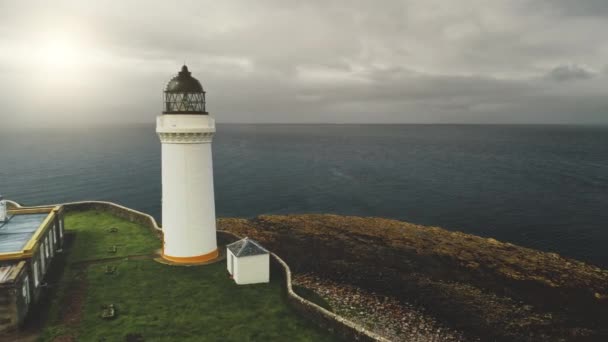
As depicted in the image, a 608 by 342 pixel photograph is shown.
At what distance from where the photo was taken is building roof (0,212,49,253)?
60.4 ft

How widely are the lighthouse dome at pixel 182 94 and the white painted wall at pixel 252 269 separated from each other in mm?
8968

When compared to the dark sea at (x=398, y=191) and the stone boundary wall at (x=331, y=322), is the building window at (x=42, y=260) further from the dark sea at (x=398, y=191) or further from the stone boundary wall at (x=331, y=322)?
the dark sea at (x=398, y=191)

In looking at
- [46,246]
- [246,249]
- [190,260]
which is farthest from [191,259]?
[46,246]

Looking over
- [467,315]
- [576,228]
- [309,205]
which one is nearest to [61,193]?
[309,205]

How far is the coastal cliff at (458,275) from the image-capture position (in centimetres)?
2334

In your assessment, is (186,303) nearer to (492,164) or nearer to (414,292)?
(414,292)

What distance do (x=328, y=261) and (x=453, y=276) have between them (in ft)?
33.3

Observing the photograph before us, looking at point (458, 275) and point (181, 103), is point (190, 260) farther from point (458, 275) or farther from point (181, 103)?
point (458, 275)

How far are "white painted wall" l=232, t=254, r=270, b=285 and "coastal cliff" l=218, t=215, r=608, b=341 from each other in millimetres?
8024

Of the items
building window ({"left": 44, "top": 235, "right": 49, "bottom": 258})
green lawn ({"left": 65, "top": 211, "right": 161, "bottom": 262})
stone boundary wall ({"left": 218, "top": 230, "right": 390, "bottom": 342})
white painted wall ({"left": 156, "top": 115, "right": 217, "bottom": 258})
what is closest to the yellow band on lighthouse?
white painted wall ({"left": 156, "top": 115, "right": 217, "bottom": 258})

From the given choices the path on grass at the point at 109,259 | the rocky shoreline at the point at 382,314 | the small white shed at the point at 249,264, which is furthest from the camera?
the path on grass at the point at 109,259

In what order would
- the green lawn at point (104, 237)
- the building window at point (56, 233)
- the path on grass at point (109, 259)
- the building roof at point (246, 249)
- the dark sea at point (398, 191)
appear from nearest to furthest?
the building roof at point (246, 249), the path on grass at point (109, 259), the building window at point (56, 233), the green lawn at point (104, 237), the dark sea at point (398, 191)

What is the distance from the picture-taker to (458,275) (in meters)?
29.8

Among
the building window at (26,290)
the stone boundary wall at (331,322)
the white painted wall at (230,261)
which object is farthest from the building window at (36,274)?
the stone boundary wall at (331,322)
